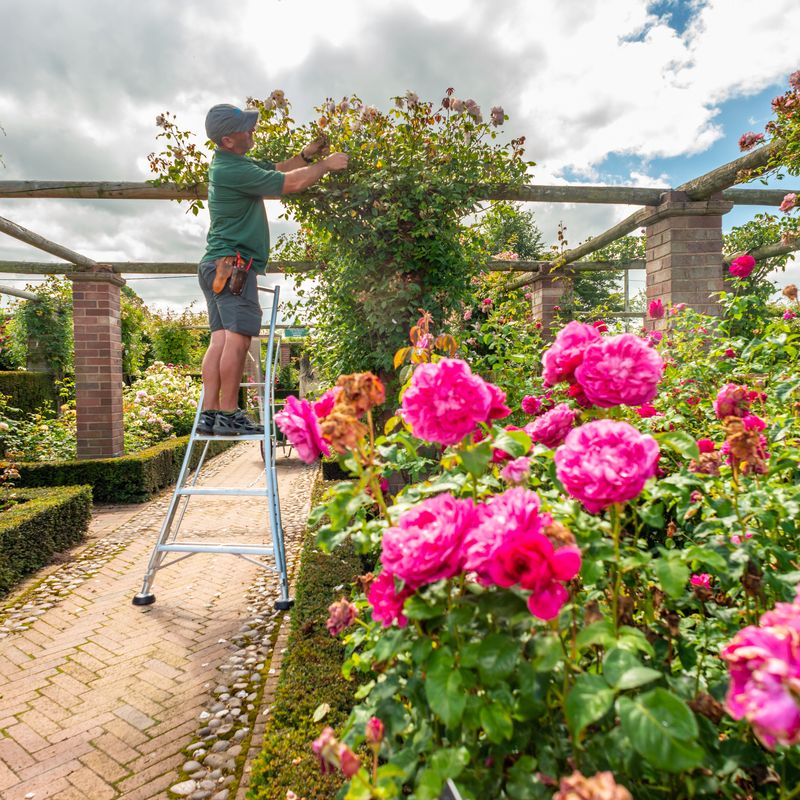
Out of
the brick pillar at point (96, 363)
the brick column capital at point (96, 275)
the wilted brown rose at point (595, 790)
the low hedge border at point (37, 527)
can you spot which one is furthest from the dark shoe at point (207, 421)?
the brick column capital at point (96, 275)

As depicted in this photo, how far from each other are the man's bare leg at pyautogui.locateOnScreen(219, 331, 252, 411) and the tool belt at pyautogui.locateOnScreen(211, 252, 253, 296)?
0.84ft

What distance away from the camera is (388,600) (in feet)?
3.00

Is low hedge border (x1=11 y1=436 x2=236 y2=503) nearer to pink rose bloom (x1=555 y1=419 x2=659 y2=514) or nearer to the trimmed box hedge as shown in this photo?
the trimmed box hedge

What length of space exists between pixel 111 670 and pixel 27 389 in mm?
10260

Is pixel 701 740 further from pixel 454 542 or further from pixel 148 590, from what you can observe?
pixel 148 590

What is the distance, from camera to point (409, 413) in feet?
3.16

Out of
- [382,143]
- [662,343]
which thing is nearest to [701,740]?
[662,343]

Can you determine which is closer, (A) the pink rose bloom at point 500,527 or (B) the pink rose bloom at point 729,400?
(A) the pink rose bloom at point 500,527

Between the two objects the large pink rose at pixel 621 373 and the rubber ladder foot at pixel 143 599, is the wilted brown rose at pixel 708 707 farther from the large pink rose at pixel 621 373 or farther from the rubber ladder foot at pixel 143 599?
the rubber ladder foot at pixel 143 599

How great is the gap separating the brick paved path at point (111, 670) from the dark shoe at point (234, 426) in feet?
3.29

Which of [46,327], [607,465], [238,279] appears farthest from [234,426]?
[46,327]

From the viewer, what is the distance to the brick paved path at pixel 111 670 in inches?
71.6

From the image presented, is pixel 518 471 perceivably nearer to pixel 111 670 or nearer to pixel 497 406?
pixel 497 406

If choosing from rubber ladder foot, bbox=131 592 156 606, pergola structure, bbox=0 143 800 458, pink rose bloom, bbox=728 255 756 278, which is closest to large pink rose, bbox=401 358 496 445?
pink rose bloom, bbox=728 255 756 278
